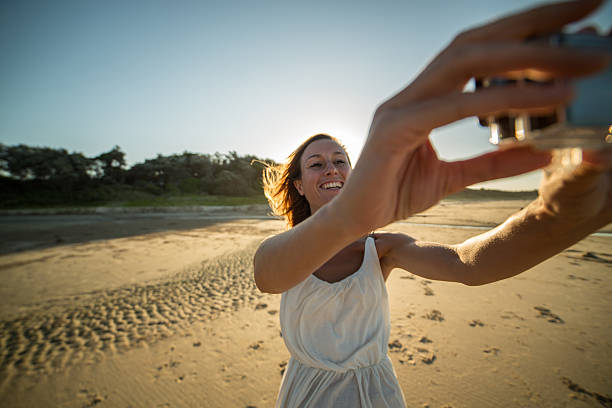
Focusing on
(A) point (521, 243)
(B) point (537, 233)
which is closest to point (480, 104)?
(B) point (537, 233)

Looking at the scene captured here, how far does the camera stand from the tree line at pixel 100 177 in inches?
1540

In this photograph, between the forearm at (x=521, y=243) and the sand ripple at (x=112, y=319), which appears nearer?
the forearm at (x=521, y=243)

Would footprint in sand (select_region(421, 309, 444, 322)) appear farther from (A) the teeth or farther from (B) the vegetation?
(B) the vegetation

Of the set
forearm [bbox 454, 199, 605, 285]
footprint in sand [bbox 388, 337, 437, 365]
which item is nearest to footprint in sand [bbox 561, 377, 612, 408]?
footprint in sand [bbox 388, 337, 437, 365]

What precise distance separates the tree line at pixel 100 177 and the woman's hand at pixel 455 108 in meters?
40.8

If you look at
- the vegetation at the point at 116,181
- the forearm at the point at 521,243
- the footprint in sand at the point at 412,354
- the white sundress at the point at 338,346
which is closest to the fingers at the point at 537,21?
the forearm at the point at 521,243

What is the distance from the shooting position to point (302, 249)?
1033mm

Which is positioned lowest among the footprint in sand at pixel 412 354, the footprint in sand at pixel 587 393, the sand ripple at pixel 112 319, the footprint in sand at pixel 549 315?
the footprint in sand at pixel 549 315

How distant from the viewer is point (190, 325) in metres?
4.86

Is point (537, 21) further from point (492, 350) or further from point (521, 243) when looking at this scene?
point (492, 350)

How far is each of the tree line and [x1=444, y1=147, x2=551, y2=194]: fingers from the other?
134 feet

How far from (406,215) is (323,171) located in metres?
1.49

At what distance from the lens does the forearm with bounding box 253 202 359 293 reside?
884mm

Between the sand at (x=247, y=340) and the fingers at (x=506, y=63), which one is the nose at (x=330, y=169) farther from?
the sand at (x=247, y=340)
